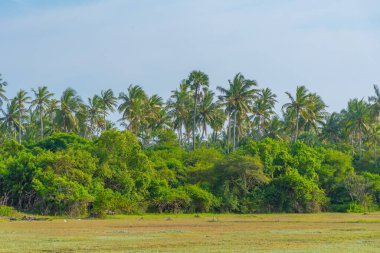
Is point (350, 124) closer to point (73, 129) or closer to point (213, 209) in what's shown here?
point (213, 209)

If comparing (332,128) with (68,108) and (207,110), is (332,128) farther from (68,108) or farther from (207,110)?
(68,108)

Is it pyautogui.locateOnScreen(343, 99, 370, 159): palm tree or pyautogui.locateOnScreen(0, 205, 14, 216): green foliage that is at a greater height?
pyautogui.locateOnScreen(343, 99, 370, 159): palm tree

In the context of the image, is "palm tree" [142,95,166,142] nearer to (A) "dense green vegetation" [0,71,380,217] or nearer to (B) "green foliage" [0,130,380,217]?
(A) "dense green vegetation" [0,71,380,217]

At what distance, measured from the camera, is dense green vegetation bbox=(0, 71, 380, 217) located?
5550 centimetres

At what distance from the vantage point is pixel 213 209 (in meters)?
62.5

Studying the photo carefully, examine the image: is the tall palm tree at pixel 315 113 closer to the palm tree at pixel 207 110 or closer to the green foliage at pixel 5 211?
the palm tree at pixel 207 110

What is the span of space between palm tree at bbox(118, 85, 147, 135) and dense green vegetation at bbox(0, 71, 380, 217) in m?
0.19

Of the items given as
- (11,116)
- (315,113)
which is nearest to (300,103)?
(315,113)

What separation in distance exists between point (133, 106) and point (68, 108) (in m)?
10.3

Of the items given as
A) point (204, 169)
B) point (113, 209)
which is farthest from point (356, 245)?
point (204, 169)

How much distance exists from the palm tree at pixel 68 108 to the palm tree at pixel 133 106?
715 centimetres

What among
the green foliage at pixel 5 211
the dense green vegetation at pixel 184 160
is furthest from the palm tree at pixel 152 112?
the green foliage at pixel 5 211

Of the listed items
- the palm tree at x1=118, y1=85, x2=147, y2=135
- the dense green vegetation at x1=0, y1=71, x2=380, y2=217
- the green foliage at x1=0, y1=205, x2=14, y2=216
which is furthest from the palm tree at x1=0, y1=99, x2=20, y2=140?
the green foliage at x1=0, y1=205, x2=14, y2=216

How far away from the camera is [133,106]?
77.9 m
